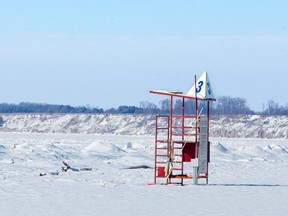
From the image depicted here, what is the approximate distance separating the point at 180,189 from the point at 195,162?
44.0 feet

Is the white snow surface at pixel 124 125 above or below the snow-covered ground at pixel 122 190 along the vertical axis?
above

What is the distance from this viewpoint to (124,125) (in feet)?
448

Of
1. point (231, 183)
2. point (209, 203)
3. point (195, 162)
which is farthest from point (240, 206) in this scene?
point (195, 162)

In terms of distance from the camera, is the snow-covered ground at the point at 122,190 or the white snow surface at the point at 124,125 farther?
the white snow surface at the point at 124,125

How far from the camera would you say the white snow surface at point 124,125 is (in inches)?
4737

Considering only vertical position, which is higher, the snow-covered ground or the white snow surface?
the white snow surface

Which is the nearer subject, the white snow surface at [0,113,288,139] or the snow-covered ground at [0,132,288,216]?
the snow-covered ground at [0,132,288,216]

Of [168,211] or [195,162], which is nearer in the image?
[168,211]

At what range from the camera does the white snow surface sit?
395ft

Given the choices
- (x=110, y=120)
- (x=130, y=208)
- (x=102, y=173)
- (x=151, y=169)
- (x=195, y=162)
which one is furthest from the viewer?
(x=110, y=120)

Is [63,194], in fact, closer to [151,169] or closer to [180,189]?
[180,189]

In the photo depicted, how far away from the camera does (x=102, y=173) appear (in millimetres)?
26875

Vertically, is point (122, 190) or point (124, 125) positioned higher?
point (124, 125)

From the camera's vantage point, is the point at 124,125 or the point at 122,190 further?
the point at 124,125
